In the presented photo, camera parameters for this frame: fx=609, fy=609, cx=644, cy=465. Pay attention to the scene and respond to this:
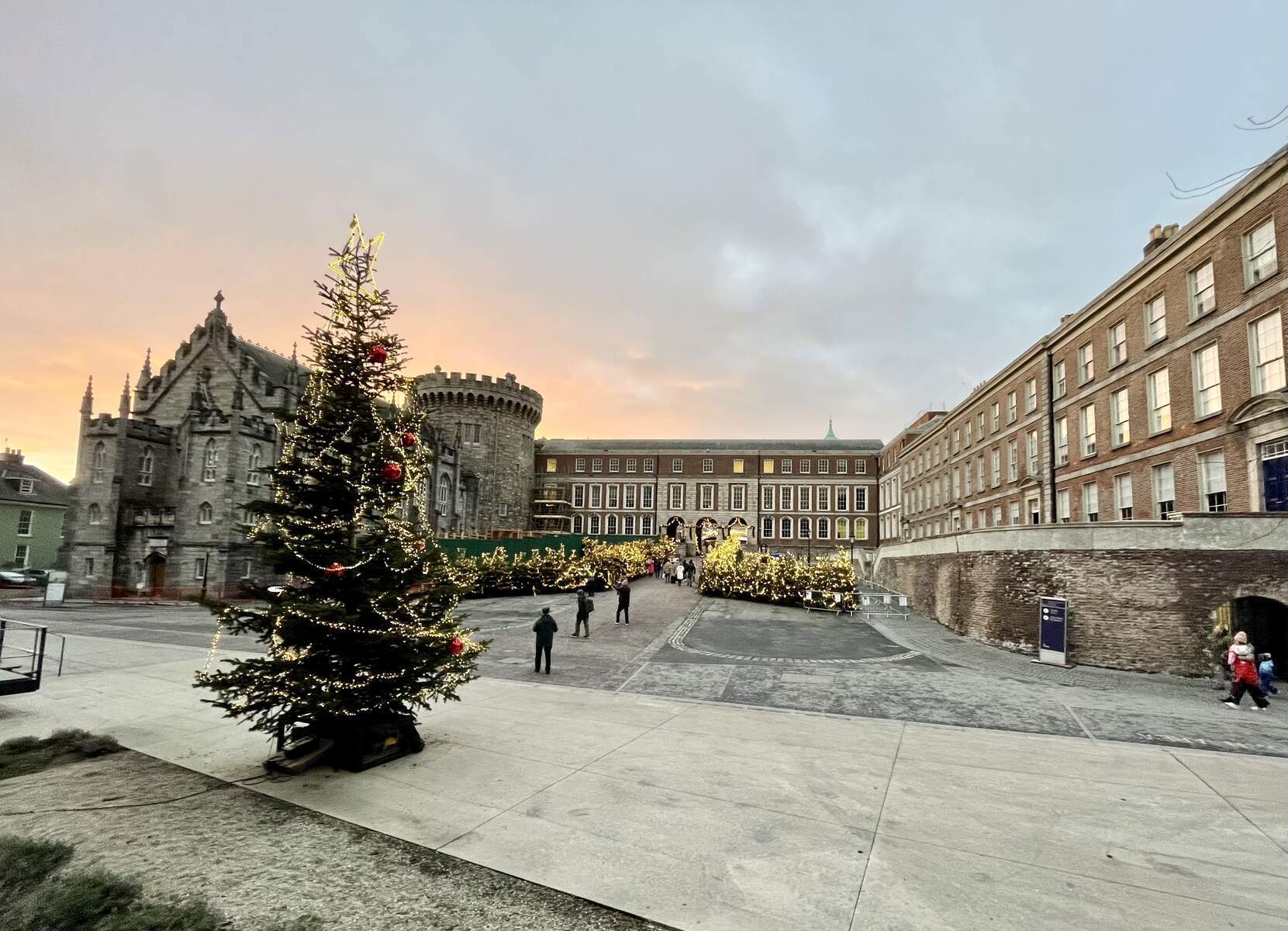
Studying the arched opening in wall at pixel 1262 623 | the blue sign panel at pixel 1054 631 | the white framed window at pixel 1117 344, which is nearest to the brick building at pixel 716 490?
the white framed window at pixel 1117 344

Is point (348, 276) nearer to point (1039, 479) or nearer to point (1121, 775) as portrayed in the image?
point (1121, 775)

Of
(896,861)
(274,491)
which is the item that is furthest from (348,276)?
(896,861)

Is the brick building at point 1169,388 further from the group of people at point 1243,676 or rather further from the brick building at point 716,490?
the brick building at point 716,490

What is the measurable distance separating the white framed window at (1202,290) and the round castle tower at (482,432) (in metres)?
53.4

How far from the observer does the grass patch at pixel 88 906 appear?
13.3ft

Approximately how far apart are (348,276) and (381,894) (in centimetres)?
675

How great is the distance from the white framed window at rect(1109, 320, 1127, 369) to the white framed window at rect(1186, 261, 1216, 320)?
349 centimetres

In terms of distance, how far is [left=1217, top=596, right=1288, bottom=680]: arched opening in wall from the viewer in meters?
14.6

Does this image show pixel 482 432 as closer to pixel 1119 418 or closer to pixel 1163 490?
pixel 1119 418

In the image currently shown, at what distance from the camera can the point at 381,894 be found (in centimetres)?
455

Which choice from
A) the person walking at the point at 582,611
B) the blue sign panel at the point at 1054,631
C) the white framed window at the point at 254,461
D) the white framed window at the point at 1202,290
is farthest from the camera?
the white framed window at the point at 254,461

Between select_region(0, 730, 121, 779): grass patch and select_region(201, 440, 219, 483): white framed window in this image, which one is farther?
select_region(201, 440, 219, 483): white framed window

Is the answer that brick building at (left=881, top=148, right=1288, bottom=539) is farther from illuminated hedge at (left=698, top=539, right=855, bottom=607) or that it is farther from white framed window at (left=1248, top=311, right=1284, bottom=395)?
illuminated hedge at (left=698, top=539, right=855, bottom=607)

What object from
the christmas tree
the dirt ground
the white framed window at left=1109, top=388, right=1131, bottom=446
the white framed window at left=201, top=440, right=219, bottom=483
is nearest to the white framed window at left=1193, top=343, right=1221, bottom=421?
the white framed window at left=1109, top=388, right=1131, bottom=446
